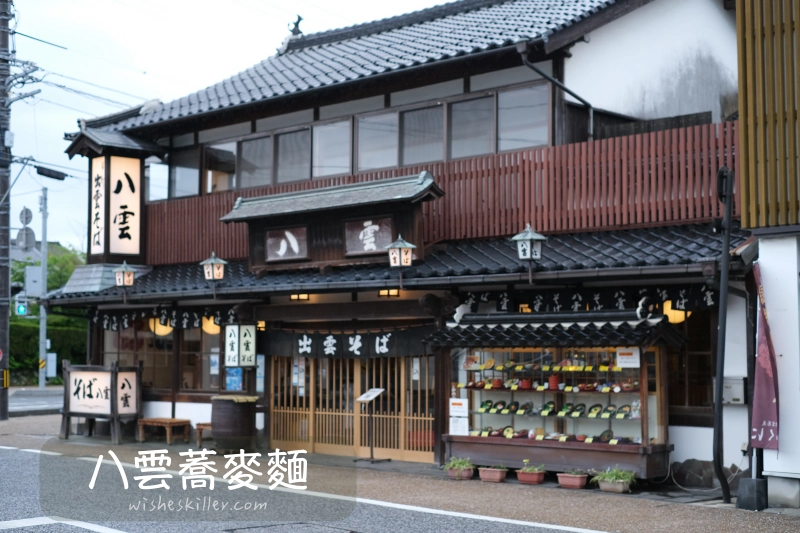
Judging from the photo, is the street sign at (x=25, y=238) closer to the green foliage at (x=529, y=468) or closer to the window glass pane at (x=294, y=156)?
the window glass pane at (x=294, y=156)

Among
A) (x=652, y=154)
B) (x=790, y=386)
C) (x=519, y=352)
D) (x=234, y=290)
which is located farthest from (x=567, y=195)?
(x=234, y=290)

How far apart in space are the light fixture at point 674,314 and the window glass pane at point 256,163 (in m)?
8.81

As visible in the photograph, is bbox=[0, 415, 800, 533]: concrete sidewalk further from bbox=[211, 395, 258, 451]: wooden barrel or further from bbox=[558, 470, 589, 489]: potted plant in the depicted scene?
bbox=[211, 395, 258, 451]: wooden barrel

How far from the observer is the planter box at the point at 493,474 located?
13.6 meters

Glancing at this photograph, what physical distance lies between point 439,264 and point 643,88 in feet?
16.3

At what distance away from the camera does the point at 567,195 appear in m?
14.6

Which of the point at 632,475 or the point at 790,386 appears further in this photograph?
the point at 632,475

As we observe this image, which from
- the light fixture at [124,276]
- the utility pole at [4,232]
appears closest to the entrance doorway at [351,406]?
the light fixture at [124,276]

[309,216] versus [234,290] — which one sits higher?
[309,216]

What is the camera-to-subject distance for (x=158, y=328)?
2017 cm

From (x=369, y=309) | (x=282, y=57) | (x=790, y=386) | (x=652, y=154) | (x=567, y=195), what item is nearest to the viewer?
(x=790, y=386)

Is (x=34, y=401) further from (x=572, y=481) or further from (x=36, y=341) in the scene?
(x=572, y=481)

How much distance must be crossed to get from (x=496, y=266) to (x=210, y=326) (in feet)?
24.5

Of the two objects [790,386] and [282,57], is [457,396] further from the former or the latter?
[282,57]
